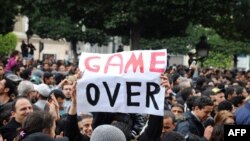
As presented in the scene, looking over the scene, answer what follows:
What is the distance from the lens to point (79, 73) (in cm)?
691

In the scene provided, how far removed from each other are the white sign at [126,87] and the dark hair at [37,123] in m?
0.42

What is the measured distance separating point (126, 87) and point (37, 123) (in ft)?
3.32

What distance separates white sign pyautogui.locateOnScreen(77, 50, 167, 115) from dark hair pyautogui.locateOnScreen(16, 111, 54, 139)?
42 centimetres

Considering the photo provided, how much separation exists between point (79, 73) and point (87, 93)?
261 millimetres

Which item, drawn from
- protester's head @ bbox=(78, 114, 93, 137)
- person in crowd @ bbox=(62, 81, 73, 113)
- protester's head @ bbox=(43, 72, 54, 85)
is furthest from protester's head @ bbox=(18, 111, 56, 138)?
protester's head @ bbox=(43, 72, 54, 85)

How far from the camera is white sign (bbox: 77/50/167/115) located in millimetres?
6750

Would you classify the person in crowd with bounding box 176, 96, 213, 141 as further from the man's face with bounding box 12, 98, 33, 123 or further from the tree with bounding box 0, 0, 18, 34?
the tree with bounding box 0, 0, 18, 34

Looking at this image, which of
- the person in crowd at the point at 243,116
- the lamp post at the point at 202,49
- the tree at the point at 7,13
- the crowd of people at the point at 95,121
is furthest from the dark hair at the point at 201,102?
the tree at the point at 7,13

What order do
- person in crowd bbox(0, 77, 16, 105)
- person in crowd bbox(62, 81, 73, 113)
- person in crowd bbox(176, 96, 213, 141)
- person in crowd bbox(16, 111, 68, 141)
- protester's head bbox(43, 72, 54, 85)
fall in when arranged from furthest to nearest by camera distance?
protester's head bbox(43, 72, 54, 85) < person in crowd bbox(62, 81, 73, 113) < person in crowd bbox(0, 77, 16, 105) < person in crowd bbox(176, 96, 213, 141) < person in crowd bbox(16, 111, 68, 141)

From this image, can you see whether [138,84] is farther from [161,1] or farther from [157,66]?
[161,1]

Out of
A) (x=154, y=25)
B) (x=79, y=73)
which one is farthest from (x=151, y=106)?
(x=154, y=25)

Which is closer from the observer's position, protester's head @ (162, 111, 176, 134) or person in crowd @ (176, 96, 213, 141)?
protester's head @ (162, 111, 176, 134)

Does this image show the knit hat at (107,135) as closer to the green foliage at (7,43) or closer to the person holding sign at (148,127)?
the person holding sign at (148,127)

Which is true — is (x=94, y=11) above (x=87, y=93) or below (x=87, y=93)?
above
